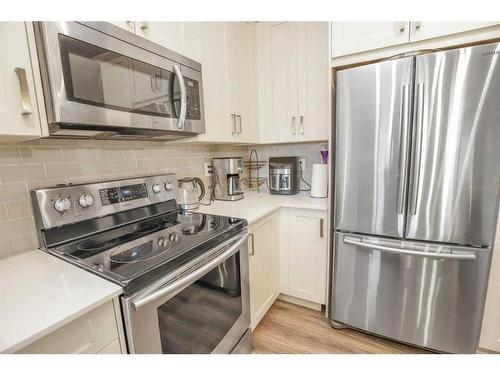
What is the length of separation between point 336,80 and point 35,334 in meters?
1.56

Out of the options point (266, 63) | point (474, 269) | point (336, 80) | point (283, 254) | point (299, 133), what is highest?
point (266, 63)

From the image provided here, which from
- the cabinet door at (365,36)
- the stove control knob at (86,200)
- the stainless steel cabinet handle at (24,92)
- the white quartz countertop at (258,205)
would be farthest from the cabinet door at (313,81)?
the stainless steel cabinet handle at (24,92)

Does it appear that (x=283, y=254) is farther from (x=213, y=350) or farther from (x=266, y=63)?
(x=266, y=63)

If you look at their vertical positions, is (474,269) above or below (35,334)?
below

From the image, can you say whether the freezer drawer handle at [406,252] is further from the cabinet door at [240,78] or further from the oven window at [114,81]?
the oven window at [114,81]

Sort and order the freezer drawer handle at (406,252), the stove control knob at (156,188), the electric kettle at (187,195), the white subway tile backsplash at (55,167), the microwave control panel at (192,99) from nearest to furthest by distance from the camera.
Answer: the white subway tile backsplash at (55,167)
the freezer drawer handle at (406,252)
the microwave control panel at (192,99)
the stove control knob at (156,188)
the electric kettle at (187,195)

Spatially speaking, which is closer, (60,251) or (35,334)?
(35,334)

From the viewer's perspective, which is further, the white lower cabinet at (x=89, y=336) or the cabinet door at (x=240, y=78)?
the cabinet door at (x=240, y=78)

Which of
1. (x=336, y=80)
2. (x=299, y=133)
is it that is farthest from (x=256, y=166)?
(x=336, y=80)

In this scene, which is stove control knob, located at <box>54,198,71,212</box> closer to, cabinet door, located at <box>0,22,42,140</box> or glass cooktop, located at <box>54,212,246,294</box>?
glass cooktop, located at <box>54,212,246,294</box>

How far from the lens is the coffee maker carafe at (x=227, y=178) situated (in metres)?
1.74

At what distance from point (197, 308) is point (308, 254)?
935 mm

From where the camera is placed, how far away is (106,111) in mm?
903

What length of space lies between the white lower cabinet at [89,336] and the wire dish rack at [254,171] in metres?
1.69
